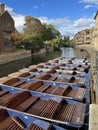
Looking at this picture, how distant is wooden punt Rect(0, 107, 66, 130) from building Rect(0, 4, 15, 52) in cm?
3118

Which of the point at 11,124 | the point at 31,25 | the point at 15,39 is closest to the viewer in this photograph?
the point at 11,124

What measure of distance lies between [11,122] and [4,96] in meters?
2.91

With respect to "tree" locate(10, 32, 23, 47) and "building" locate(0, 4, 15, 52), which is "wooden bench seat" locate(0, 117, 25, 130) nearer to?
"building" locate(0, 4, 15, 52)

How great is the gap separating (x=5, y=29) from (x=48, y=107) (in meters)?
33.1

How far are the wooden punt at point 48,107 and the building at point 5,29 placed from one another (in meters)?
29.6

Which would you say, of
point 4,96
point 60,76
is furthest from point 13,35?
point 4,96

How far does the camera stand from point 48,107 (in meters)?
7.47

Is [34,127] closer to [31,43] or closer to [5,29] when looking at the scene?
[5,29]

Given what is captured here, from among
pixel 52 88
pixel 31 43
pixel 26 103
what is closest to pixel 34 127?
pixel 26 103

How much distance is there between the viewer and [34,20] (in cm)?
6269

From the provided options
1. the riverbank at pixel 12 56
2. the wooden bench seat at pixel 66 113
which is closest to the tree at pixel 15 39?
the riverbank at pixel 12 56

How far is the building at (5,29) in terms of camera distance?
37.4m

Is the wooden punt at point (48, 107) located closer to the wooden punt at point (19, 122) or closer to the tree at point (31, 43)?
the wooden punt at point (19, 122)

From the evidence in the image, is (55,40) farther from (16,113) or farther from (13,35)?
(16,113)
